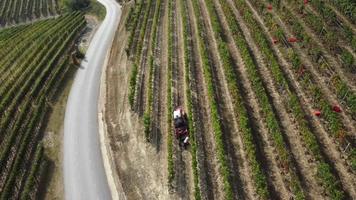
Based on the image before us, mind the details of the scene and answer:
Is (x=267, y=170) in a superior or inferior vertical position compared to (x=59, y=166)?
inferior

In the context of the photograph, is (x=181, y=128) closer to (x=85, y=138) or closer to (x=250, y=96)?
(x=250, y=96)

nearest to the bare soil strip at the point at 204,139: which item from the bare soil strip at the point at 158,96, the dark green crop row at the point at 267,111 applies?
the bare soil strip at the point at 158,96

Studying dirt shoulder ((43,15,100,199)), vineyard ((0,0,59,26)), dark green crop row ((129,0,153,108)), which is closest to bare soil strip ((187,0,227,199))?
dark green crop row ((129,0,153,108))

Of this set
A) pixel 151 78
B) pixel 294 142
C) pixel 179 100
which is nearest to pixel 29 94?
pixel 151 78

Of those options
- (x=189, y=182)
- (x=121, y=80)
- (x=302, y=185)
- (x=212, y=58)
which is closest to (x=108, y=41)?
(x=121, y=80)

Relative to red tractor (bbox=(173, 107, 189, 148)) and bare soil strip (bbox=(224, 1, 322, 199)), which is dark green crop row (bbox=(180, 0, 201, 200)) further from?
bare soil strip (bbox=(224, 1, 322, 199))

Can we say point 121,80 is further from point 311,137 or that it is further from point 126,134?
point 311,137

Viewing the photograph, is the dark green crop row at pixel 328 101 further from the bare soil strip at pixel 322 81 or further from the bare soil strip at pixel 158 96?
the bare soil strip at pixel 158 96
